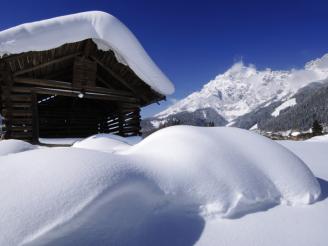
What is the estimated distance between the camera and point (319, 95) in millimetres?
169500

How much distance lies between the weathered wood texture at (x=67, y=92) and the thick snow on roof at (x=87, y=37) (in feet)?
1.60

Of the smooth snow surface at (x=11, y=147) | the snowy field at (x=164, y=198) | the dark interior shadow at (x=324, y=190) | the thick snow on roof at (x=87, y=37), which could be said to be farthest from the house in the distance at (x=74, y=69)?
the dark interior shadow at (x=324, y=190)

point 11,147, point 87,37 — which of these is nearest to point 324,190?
point 11,147

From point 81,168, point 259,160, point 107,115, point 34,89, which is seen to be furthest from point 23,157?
point 107,115

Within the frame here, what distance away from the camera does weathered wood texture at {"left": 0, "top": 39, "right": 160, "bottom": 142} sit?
24.3 ft

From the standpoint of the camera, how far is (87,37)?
7094mm

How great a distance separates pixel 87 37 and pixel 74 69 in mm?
1671

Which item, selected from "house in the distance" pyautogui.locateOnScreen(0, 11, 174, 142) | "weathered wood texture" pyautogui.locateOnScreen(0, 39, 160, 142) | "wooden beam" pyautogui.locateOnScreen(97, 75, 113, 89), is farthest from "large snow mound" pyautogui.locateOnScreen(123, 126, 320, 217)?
"wooden beam" pyautogui.locateOnScreen(97, 75, 113, 89)

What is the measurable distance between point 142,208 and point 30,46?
577 cm

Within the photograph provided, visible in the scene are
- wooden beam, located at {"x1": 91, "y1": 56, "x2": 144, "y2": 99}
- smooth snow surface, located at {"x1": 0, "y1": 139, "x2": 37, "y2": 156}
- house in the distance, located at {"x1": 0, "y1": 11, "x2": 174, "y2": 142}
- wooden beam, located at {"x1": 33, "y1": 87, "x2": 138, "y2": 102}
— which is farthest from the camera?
wooden beam, located at {"x1": 91, "y1": 56, "x2": 144, "y2": 99}

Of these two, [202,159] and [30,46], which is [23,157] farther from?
[30,46]

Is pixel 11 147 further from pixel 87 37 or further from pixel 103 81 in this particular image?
pixel 103 81

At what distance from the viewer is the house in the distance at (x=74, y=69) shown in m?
6.46

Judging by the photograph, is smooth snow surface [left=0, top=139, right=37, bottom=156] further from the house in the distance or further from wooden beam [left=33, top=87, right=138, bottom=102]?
wooden beam [left=33, top=87, right=138, bottom=102]
